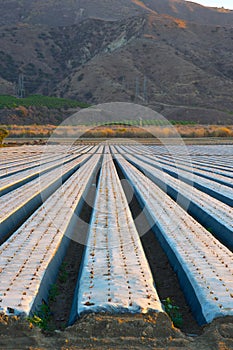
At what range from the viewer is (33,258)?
13.7 ft

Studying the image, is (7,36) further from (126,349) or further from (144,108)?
(126,349)

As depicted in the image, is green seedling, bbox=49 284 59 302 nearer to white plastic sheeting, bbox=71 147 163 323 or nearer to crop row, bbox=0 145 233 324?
crop row, bbox=0 145 233 324

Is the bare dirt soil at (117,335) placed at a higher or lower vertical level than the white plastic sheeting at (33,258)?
lower

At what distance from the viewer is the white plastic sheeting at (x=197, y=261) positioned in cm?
334

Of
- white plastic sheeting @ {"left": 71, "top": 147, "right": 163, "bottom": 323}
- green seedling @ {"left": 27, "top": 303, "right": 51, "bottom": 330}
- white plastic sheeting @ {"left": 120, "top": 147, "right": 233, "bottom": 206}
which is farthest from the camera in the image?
white plastic sheeting @ {"left": 120, "top": 147, "right": 233, "bottom": 206}

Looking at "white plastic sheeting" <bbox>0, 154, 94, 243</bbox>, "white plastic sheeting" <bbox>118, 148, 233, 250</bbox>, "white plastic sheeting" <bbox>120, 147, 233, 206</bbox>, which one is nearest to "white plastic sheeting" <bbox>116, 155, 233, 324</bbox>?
"white plastic sheeting" <bbox>118, 148, 233, 250</bbox>

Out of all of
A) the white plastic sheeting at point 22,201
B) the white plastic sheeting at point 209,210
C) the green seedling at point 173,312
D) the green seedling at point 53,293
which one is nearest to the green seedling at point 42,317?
the green seedling at point 53,293

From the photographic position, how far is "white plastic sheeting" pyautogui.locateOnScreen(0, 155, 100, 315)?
334cm

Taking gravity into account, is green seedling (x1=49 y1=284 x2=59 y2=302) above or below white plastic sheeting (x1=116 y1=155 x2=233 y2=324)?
below

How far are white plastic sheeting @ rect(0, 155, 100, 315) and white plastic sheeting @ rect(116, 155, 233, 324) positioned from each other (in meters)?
1.22

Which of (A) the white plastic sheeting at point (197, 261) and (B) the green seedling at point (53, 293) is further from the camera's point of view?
(B) the green seedling at point (53, 293)

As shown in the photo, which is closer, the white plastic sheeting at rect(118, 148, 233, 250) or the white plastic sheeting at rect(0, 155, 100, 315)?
the white plastic sheeting at rect(0, 155, 100, 315)

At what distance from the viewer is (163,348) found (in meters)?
2.79

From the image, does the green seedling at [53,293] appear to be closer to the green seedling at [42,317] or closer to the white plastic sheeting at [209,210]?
the green seedling at [42,317]
